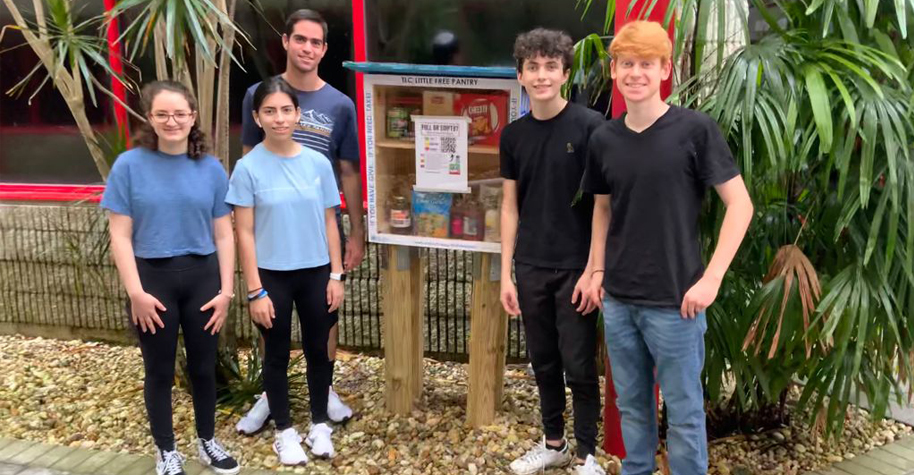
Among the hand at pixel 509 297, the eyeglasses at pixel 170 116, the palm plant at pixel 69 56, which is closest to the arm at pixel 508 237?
the hand at pixel 509 297

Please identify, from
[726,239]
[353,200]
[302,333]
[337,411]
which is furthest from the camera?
[337,411]

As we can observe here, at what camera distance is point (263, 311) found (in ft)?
11.3

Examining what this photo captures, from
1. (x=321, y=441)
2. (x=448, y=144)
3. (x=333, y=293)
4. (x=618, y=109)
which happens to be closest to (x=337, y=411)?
(x=321, y=441)

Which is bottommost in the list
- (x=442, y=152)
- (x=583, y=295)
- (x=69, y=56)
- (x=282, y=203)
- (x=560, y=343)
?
(x=560, y=343)

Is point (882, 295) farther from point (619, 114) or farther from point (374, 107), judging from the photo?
point (374, 107)

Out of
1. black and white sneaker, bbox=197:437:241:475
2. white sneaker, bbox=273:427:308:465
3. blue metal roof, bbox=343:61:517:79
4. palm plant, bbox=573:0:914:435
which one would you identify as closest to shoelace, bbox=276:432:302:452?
white sneaker, bbox=273:427:308:465

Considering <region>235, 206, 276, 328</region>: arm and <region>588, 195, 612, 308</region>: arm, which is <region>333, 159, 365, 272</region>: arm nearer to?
<region>235, 206, 276, 328</region>: arm

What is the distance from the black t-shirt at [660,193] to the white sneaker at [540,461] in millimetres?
992

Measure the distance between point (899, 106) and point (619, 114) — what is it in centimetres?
96

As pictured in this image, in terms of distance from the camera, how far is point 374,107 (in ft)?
12.2

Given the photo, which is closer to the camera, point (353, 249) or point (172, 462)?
point (172, 462)

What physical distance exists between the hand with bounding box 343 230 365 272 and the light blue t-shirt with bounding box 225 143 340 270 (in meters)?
0.43

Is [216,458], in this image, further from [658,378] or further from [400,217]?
[658,378]

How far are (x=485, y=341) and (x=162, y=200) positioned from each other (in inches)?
61.8
